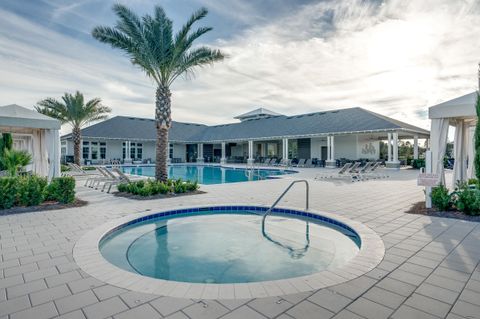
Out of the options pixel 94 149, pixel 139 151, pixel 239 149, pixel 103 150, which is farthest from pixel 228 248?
pixel 239 149

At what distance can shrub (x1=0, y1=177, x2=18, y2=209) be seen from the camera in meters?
6.68

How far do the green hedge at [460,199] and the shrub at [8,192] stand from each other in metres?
10.6

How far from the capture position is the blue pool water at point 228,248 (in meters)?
3.98

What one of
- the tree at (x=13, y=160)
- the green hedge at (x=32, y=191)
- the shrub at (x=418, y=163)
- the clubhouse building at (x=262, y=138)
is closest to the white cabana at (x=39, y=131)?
the tree at (x=13, y=160)

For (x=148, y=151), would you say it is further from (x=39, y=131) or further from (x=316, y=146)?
(x=39, y=131)

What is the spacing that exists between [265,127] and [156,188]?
22102 millimetres

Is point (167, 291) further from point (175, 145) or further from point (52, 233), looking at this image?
point (175, 145)

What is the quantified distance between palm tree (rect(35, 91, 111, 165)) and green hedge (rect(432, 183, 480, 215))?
23265mm

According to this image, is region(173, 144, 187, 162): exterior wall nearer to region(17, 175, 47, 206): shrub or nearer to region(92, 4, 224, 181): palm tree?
region(92, 4, 224, 181): palm tree

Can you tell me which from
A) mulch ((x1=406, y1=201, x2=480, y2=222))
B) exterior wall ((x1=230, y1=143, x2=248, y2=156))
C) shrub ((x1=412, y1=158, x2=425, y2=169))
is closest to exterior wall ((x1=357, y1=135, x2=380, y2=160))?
shrub ((x1=412, y1=158, x2=425, y2=169))

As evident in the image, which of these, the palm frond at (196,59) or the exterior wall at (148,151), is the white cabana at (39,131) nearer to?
the palm frond at (196,59)

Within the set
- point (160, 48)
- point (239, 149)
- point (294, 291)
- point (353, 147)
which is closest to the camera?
point (294, 291)

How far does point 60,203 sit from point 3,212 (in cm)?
125

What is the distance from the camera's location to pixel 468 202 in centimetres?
592
